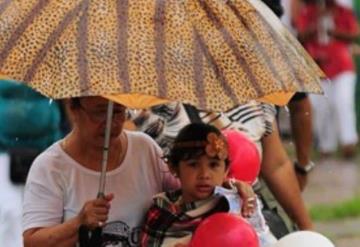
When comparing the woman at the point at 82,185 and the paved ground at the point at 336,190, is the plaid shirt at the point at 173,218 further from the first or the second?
the paved ground at the point at 336,190

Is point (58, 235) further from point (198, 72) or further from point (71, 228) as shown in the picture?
point (198, 72)

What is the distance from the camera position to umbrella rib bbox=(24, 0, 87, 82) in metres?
4.25

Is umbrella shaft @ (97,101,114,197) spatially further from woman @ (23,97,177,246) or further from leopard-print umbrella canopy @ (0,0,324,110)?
leopard-print umbrella canopy @ (0,0,324,110)

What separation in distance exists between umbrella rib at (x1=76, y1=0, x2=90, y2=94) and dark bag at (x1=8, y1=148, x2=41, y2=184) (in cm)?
247

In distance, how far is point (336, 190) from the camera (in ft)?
40.6

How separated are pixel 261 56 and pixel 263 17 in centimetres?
21

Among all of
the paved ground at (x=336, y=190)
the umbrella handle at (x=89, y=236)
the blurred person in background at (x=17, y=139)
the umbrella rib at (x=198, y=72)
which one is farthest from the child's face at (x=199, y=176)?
the paved ground at (x=336, y=190)

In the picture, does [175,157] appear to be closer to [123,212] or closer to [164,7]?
[123,212]

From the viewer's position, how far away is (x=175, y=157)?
16.2 ft

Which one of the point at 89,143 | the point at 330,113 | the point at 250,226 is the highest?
the point at 89,143

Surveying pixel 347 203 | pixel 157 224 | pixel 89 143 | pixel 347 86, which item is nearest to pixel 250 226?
pixel 157 224

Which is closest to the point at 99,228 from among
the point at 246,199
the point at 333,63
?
the point at 246,199

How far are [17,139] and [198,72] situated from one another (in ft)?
8.65

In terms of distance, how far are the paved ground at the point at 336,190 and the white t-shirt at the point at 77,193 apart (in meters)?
4.89
